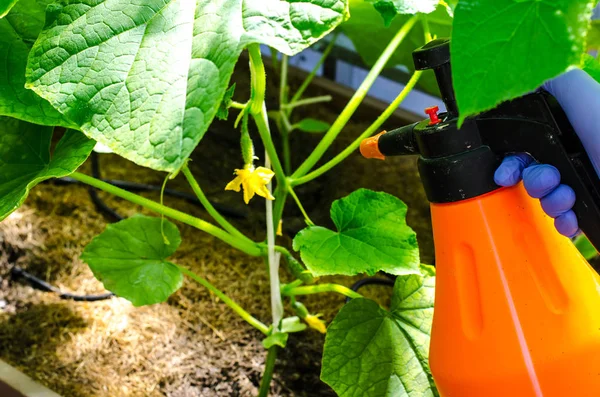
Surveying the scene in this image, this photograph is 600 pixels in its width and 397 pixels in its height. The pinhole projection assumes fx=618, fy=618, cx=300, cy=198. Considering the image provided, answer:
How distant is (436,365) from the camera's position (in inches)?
21.8

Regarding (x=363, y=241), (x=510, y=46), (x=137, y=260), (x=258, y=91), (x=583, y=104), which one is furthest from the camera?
(x=137, y=260)

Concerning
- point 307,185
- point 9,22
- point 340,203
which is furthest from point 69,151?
point 307,185

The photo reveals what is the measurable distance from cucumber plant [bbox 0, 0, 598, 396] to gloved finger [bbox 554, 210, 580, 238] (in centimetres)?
12

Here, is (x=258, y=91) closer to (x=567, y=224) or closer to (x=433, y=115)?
(x=433, y=115)

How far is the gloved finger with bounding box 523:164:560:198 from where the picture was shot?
0.47 meters

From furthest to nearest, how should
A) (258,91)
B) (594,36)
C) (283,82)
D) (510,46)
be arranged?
1. (283,82)
2. (594,36)
3. (258,91)
4. (510,46)

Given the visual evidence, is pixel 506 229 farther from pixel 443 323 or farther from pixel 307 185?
pixel 307 185

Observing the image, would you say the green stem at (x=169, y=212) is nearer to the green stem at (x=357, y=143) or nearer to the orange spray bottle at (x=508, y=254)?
the green stem at (x=357, y=143)

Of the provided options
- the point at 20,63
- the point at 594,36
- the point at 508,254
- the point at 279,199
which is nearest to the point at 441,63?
the point at 508,254

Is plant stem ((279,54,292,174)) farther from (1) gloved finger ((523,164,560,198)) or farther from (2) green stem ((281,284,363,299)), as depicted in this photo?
(1) gloved finger ((523,164,560,198))

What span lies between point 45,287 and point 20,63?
49 centimetres

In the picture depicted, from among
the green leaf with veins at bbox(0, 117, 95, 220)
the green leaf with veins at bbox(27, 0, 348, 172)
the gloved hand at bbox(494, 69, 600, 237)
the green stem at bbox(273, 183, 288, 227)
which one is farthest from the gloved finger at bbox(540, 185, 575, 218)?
the green leaf with veins at bbox(0, 117, 95, 220)

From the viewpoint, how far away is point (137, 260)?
79cm

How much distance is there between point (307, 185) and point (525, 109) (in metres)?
0.88
